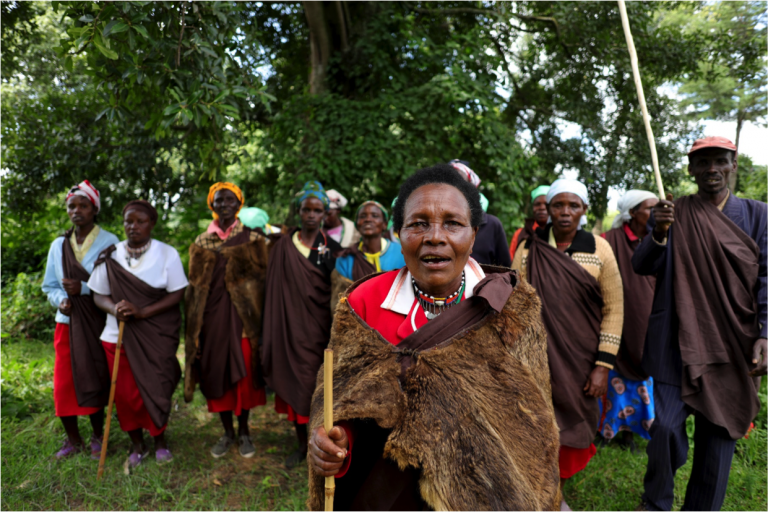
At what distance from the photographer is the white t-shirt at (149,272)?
4.23 metres

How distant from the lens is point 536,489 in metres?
1.76

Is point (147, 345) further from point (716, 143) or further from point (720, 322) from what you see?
point (716, 143)

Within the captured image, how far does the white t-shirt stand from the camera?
13.9 feet

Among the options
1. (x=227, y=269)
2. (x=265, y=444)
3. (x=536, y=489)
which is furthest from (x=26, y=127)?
(x=536, y=489)

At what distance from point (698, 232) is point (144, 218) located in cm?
427

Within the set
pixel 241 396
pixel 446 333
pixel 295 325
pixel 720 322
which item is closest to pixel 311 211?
pixel 295 325

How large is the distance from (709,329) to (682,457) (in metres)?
0.82

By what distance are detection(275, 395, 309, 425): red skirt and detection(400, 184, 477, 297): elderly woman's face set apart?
270 centimetres

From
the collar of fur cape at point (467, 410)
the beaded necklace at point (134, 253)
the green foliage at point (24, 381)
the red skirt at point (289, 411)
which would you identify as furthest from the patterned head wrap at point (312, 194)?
the green foliage at point (24, 381)

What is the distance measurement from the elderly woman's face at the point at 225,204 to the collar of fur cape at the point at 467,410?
3150 mm

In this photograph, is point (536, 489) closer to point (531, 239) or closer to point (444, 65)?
point (531, 239)

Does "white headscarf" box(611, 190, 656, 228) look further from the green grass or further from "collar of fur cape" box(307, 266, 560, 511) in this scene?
"collar of fur cape" box(307, 266, 560, 511)

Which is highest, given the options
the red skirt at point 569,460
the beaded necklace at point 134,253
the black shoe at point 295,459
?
the beaded necklace at point 134,253

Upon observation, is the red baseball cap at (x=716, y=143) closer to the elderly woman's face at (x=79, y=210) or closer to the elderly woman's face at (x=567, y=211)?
the elderly woman's face at (x=567, y=211)
